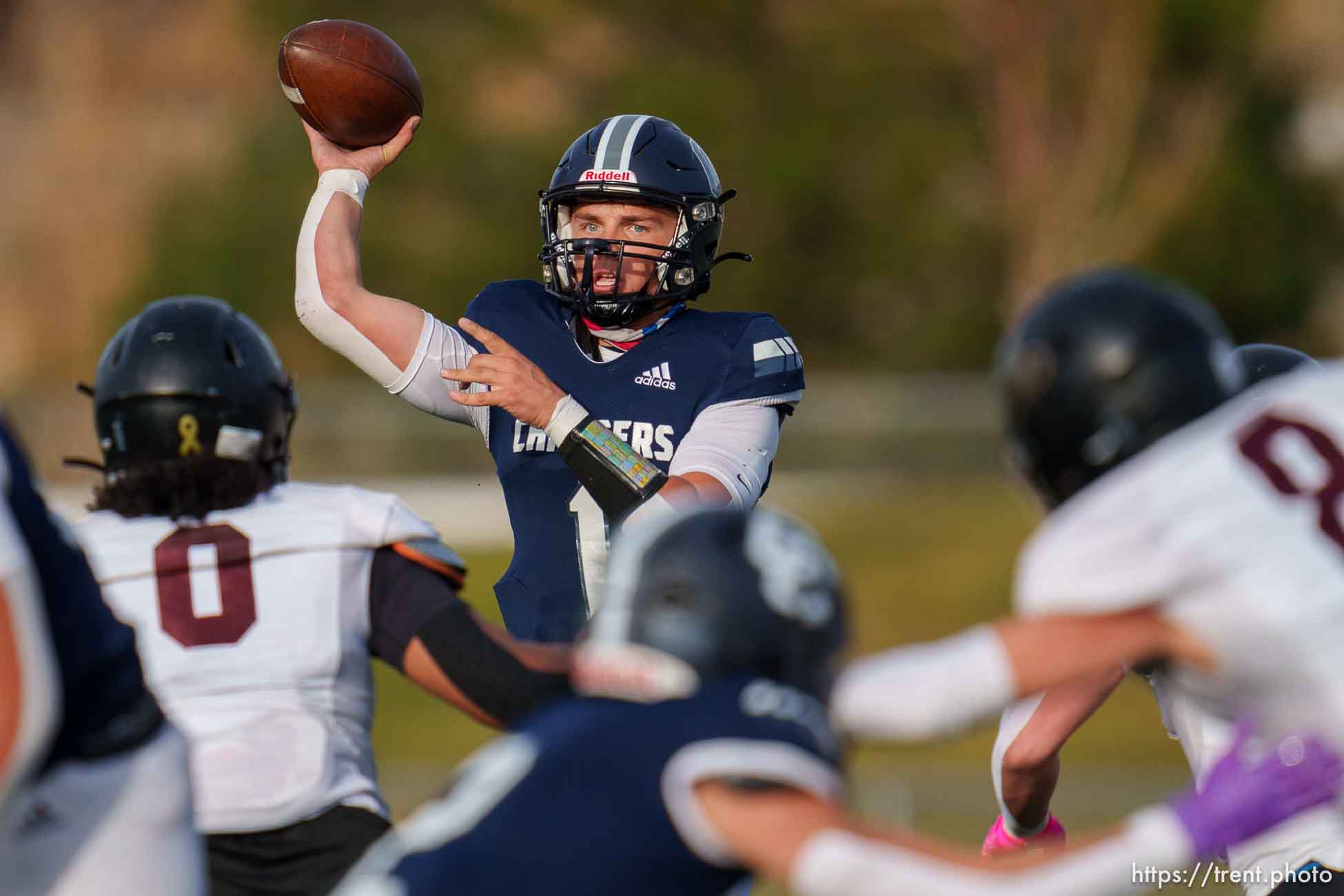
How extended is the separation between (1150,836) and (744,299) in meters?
20.0

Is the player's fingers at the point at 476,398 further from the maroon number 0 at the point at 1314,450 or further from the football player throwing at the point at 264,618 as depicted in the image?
the maroon number 0 at the point at 1314,450

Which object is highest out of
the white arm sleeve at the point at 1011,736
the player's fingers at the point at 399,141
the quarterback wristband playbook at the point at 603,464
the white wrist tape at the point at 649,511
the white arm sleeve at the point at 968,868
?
the player's fingers at the point at 399,141

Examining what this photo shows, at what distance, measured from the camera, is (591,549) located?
434 centimetres

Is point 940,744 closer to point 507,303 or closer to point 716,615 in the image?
point 507,303

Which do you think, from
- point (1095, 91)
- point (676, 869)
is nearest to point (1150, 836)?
point (676, 869)

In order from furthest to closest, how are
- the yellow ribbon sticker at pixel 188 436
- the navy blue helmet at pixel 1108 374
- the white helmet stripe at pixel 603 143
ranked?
the white helmet stripe at pixel 603 143 < the yellow ribbon sticker at pixel 188 436 < the navy blue helmet at pixel 1108 374

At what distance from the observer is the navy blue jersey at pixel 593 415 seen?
4348 mm

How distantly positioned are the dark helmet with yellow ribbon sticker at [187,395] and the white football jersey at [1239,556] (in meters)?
1.48

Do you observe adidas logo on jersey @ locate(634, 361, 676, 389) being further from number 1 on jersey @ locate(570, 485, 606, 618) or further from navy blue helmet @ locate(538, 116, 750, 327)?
number 1 on jersey @ locate(570, 485, 606, 618)

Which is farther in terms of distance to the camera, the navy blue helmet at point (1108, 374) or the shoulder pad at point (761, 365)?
A: the shoulder pad at point (761, 365)

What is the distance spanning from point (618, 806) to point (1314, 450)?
1144 mm

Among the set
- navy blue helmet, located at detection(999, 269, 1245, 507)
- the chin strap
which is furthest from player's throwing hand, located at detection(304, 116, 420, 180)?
navy blue helmet, located at detection(999, 269, 1245, 507)

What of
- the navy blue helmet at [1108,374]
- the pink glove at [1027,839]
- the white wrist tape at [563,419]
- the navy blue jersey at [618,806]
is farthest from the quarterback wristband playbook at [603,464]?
the navy blue jersey at [618,806]

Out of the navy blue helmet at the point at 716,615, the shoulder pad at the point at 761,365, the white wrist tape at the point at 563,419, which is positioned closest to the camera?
the navy blue helmet at the point at 716,615
